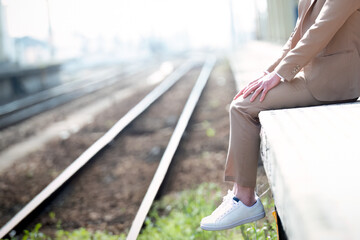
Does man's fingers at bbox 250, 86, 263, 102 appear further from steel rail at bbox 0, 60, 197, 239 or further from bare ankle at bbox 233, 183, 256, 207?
steel rail at bbox 0, 60, 197, 239

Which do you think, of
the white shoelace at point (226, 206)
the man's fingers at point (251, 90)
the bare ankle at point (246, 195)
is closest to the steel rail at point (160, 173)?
the white shoelace at point (226, 206)

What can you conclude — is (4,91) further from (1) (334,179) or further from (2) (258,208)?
(1) (334,179)

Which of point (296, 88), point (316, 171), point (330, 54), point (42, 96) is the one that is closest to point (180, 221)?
point (296, 88)

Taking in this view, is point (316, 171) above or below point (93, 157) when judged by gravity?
above

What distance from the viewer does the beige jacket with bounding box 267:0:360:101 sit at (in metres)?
2.21

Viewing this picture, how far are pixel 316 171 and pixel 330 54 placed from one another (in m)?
1.20

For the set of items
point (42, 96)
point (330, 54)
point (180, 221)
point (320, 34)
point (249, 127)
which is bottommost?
point (180, 221)

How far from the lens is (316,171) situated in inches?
52.2

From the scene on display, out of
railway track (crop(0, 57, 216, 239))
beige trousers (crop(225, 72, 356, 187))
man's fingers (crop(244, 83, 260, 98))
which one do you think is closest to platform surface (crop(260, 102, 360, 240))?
A: beige trousers (crop(225, 72, 356, 187))

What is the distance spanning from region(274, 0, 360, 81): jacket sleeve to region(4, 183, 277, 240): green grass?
978 mm

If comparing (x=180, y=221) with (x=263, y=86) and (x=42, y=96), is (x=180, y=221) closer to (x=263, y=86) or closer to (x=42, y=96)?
(x=263, y=86)

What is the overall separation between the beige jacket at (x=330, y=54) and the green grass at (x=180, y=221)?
0.91 metres

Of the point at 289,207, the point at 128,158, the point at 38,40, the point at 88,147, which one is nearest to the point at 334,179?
the point at 289,207

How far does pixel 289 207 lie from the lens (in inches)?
46.5
